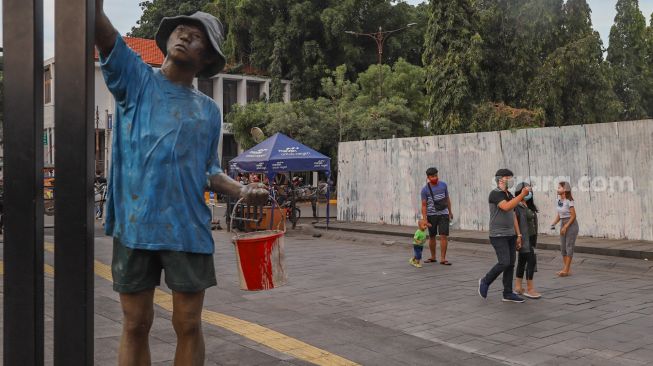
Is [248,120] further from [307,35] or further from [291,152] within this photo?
[291,152]

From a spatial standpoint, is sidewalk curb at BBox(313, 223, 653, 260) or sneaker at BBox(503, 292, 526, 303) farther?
sidewalk curb at BBox(313, 223, 653, 260)

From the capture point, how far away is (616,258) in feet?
36.1

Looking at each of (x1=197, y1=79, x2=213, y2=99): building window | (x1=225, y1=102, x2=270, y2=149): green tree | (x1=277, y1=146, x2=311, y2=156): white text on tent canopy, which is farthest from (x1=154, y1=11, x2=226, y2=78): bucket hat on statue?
(x1=197, y1=79, x2=213, y2=99): building window

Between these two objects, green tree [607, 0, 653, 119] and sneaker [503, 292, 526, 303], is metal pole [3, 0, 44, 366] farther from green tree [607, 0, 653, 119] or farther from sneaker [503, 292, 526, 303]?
green tree [607, 0, 653, 119]

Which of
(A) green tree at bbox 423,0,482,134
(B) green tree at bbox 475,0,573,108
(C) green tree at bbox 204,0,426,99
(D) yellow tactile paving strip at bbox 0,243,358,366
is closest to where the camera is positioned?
(D) yellow tactile paving strip at bbox 0,243,358,366

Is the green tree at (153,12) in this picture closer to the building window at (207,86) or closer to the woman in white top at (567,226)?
the building window at (207,86)

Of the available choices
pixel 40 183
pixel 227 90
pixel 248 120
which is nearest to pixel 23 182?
pixel 40 183

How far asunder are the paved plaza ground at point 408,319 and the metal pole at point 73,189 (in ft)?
8.02

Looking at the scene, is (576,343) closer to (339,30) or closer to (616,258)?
(616,258)

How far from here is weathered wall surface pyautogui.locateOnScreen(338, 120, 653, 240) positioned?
12.5m

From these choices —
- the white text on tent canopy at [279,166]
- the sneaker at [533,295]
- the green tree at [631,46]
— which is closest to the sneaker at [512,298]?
the sneaker at [533,295]

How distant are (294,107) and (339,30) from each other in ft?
25.4

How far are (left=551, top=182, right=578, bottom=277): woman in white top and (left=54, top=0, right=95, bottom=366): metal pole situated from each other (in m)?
8.48

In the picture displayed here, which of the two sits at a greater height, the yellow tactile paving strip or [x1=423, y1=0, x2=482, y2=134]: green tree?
[x1=423, y1=0, x2=482, y2=134]: green tree
